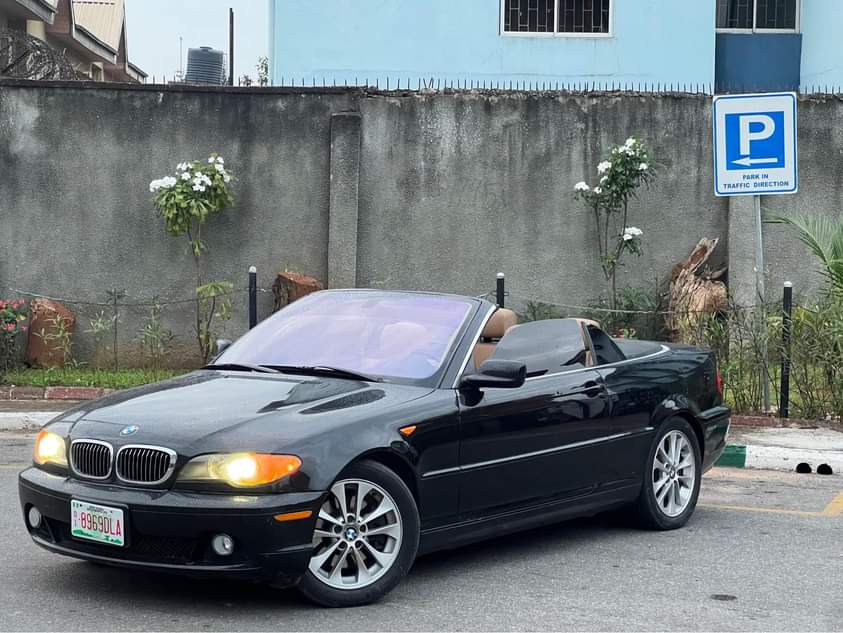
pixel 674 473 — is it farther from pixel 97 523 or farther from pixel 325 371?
pixel 97 523

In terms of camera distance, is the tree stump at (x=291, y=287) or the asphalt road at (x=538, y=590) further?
the tree stump at (x=291, y=287)

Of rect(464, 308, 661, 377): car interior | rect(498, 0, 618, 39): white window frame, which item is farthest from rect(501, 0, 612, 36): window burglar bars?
rect(464, 308, 661, 377): car interior

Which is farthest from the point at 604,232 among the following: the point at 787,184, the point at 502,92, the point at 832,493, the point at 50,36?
the point at 50,36

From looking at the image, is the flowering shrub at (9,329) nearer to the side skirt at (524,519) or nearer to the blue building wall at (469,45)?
the blue building wall at (469,45)

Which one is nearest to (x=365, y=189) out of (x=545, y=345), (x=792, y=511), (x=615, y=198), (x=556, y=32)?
(x=615, y=198)

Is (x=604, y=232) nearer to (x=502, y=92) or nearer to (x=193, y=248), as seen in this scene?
(x=502, y=92)

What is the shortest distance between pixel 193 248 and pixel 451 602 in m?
9.24

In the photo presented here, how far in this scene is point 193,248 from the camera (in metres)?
14.5

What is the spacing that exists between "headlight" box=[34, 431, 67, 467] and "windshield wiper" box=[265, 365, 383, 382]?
120cm

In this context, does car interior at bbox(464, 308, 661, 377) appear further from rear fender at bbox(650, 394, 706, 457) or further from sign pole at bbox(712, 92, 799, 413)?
sign pole at bbox(712, 92, 799, 413)

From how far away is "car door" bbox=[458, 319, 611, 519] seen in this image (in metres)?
6.32

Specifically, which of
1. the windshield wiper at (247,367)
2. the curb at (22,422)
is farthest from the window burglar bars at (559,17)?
the windshield wiper at (247,367)

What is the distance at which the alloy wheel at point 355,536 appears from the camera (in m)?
5.59

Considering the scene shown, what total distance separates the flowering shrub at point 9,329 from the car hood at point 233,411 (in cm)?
741
